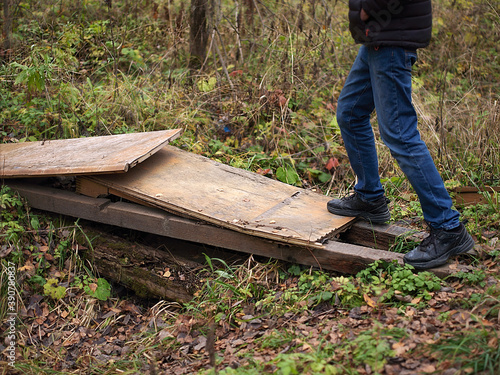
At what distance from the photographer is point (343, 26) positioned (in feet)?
23.0

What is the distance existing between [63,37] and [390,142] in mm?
4620

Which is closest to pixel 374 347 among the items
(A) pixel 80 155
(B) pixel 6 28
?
(A) pixel 80 155

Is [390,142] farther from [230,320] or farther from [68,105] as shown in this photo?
[68,105]

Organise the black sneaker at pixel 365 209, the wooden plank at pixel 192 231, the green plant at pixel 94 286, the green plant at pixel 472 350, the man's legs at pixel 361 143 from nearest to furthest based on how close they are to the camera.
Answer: the green plant at pixel 472 350 → the wooden plank at pixel 192 231 → the man's legs at pixel 361 143 → the black sneaker at pixel 365 209 → the green plant at pixel 94 286

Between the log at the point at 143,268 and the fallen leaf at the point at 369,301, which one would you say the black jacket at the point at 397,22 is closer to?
the fallen leaf at the point at 369,301

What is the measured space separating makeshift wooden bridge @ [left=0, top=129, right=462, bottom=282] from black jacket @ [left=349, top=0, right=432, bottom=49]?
4.19 ft

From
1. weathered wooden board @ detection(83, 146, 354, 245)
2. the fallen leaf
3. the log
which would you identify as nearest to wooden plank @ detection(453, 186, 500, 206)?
weathered wooden board @ detection(83, 146, 354, 245)

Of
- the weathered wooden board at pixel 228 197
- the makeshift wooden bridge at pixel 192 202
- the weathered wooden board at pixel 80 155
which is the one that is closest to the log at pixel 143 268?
the makeshift wooden bridge at pixel 192 202

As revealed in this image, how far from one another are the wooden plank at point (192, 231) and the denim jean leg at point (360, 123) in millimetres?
511

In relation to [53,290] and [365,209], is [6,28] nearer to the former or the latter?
[53,290]

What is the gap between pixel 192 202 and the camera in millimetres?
3320

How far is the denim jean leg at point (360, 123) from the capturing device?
301 cm

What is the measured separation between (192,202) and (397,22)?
180cm

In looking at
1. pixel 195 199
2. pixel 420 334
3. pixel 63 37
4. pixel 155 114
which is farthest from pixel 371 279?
pixel 63 37
